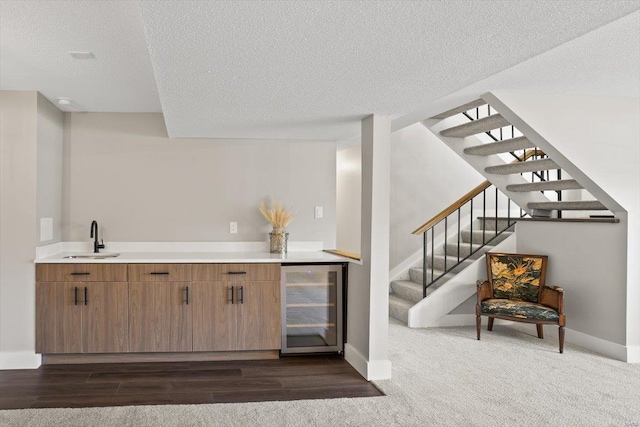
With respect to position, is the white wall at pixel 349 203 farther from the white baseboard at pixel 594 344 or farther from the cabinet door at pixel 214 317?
the cabinet door at pixel 214 317

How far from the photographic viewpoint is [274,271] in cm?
481

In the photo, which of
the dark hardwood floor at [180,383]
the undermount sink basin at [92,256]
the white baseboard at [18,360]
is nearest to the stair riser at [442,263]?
the dark hardwood floor at [180,383]

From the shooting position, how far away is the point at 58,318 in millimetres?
4590

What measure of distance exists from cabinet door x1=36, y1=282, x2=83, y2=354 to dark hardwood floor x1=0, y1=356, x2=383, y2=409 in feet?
0.58

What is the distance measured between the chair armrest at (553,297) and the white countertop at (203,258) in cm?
198

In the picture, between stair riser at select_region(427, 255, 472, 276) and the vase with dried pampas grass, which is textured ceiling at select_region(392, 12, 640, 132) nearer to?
the vase with dried pampas grass

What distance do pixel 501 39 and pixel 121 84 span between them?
2.95 m

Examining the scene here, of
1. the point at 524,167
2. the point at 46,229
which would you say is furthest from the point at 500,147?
the point at 46,229

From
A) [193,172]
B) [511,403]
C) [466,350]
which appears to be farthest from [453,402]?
[193,172]

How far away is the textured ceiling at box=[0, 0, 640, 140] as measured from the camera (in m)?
2.16

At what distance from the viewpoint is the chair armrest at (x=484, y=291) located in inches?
222

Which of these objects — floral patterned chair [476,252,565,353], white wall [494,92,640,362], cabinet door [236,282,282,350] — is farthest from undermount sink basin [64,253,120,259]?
white wall [494,92,640,362]

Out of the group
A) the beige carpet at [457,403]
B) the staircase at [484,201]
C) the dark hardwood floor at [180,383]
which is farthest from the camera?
the staircase at [484,201]

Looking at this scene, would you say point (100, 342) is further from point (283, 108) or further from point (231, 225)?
point (283, 108)
